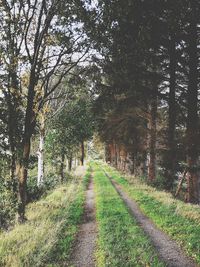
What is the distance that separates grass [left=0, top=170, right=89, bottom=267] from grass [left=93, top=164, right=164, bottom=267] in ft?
3.16

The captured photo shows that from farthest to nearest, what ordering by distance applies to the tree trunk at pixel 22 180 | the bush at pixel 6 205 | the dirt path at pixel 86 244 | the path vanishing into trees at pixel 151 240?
the bush at pixel 6 205, the tree trunk at pixel 22 180, the dirt path at pixel 86 244, the path vanishing into trees at pixel 151 240

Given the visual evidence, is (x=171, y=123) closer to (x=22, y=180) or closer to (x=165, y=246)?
(x=22, y=180)

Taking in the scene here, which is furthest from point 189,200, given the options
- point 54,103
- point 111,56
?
point 54,103

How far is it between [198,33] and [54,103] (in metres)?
16.3

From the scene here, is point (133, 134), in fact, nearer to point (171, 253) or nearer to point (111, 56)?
point (111, 56)

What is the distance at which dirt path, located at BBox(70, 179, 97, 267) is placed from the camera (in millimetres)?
7965

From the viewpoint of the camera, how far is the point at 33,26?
1452 cm

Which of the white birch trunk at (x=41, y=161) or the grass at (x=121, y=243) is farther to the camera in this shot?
the white birch trunk at (x=41, y=161)

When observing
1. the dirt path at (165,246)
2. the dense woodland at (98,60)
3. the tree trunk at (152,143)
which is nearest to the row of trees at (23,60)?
the dense woodland at (98,60)

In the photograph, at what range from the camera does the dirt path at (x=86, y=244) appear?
796 cm

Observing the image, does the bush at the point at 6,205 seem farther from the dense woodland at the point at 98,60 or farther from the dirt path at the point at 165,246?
the dirt path at the point at 165,246

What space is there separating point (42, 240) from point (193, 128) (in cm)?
840

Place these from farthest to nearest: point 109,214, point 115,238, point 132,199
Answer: point 132,199 < point 109,214 < point 115,238

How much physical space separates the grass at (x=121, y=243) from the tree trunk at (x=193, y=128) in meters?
3.37
